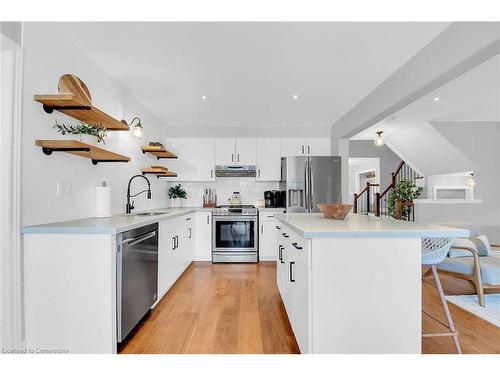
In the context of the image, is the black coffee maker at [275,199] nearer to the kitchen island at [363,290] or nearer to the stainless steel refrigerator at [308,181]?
the stainless steel refrigerator at [308,181]

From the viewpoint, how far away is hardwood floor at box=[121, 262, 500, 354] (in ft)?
6.79

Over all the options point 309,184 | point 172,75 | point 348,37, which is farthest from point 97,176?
point 309,184

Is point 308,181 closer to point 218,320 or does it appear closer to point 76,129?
point 218,320

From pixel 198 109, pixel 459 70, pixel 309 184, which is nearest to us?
pixel 459 70

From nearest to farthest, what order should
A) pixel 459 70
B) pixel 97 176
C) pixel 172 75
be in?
pixel 459 70 < pixel 97 176 < pixel 172 75

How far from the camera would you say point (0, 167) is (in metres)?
1.71

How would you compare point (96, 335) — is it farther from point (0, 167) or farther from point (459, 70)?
point (459, 70)

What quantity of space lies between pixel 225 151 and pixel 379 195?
5029 millimetres

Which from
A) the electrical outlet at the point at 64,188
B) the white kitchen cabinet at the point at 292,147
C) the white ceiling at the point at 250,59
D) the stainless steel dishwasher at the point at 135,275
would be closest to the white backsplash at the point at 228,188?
the white kitchen cabinet at the point at 292,147

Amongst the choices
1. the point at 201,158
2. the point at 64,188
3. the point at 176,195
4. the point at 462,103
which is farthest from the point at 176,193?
the point at 462,103

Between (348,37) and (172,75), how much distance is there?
1.74 meters

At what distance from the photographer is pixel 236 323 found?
2447mm

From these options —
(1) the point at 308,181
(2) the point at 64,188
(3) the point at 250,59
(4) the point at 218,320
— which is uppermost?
(3) the point at 250,59
